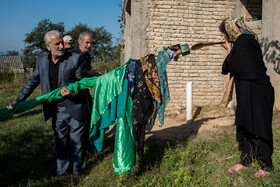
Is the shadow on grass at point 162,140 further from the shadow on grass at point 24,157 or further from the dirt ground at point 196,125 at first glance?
the shadow on grass at point 24,157

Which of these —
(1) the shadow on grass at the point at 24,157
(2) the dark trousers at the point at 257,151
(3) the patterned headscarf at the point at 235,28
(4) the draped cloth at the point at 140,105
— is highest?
(3) the patterned headscarf at the point at 235,28

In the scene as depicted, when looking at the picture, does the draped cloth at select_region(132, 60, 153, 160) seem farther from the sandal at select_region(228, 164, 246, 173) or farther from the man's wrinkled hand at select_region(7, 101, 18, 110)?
the man's wrinkled hand at select_region(7, 101, 18, 110)

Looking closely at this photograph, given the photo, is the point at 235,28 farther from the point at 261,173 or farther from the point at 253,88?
the point at 261,173

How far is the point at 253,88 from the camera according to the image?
3.00m

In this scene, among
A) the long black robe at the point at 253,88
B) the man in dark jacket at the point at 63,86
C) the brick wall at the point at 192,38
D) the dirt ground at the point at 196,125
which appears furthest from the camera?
the brick wall at the point at 192,38

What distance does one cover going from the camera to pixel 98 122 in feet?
10.8

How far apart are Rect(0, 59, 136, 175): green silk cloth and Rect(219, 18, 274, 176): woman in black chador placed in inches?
56.4

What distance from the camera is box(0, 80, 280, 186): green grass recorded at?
3.18 meters

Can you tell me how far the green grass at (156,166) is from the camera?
3176mm

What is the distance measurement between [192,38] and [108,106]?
5.36 m

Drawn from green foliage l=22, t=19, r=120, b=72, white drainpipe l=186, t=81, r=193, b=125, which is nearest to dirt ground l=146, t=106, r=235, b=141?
white drainpipe l=186, t=81, r=193, b=125

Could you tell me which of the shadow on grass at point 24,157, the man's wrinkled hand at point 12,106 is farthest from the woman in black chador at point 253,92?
the shadow on grass at point 24,157

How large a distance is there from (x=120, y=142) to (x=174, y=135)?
2.70m

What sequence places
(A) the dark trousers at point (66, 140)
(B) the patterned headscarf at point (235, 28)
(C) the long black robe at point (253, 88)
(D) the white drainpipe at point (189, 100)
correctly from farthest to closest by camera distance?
(D) the white drainpipe at point (189, 100)
(A) the dark trousers at point (66, 140)
(B) the patterned headscarf at point (235, 28)
(C) the long black robe at point (253, 88)
